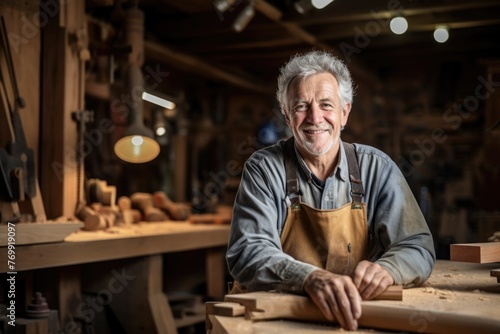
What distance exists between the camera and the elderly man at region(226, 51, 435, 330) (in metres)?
2.65

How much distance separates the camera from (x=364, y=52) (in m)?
8.08

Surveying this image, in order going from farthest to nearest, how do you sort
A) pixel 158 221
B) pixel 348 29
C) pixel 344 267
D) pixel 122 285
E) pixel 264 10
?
1. pixel 348 29
2. pixel 158 221
3. pixel 264 10
4. pixel 122 285
5. pixel 344 267

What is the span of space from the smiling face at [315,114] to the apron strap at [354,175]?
3.4 inches

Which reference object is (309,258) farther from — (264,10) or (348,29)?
(348,29)

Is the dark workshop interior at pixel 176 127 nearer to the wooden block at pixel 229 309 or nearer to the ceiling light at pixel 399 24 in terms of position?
the ceiling light at pixel 399 24

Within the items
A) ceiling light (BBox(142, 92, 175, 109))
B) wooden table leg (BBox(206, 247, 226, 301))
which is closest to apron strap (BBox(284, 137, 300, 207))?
ceiling light (BBox(142, 92, 175, 109))

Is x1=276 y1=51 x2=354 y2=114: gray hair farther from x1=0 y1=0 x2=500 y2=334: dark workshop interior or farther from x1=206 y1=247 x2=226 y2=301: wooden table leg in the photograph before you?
x1=206 y1=247 x2=226 y2=301: wooden table leg

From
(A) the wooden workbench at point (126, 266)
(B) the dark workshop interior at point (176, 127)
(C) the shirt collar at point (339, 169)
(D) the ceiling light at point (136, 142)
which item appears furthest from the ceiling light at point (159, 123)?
(C) the shirt collar at point (339, 169)

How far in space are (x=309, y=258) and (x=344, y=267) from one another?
0.15 metres

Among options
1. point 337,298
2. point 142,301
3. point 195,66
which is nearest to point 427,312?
point 337,298

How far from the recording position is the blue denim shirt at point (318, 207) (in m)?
2.46

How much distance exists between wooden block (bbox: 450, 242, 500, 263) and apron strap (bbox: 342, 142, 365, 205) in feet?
1.55

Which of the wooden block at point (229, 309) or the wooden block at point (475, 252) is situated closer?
the wooden block at point (229, 309)

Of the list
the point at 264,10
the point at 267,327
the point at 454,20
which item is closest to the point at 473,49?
the point at 454,20
